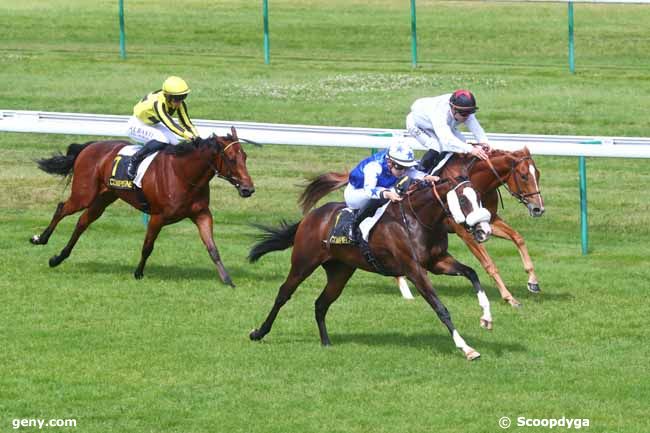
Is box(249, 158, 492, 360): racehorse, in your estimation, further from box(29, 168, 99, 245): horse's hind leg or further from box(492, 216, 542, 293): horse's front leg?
box(29, 168, 99, 245): horse's hind leg

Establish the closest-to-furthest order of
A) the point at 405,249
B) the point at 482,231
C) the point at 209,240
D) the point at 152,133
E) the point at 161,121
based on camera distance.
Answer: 1. the point at 482,231
2. the point at 405,249
3. the point at 209,240
4. the point at 161,121
5. the point at 152,133

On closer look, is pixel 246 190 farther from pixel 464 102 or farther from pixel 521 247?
pixel 521 247

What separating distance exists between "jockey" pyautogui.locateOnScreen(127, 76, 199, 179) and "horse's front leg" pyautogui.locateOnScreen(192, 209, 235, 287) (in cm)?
77

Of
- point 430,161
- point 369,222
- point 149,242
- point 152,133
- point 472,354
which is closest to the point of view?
point 472,354

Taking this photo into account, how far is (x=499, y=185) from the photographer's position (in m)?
12.9

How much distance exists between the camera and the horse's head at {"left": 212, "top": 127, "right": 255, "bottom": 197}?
13477mm

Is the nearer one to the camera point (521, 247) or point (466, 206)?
point (466, 206)

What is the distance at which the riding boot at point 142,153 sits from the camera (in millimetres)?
Result: 14109

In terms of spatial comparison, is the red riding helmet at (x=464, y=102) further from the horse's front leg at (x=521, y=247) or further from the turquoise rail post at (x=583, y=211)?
the turquoise rail post at (x=583, y=211)

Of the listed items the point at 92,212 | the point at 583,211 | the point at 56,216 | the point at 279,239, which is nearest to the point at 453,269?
the point at 279,239

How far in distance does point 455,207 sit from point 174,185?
4.23m

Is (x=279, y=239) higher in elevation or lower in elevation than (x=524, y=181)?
lower

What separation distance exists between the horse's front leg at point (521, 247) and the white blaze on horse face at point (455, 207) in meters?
2.87

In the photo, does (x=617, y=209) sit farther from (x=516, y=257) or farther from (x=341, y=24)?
(x=341, y=24)
